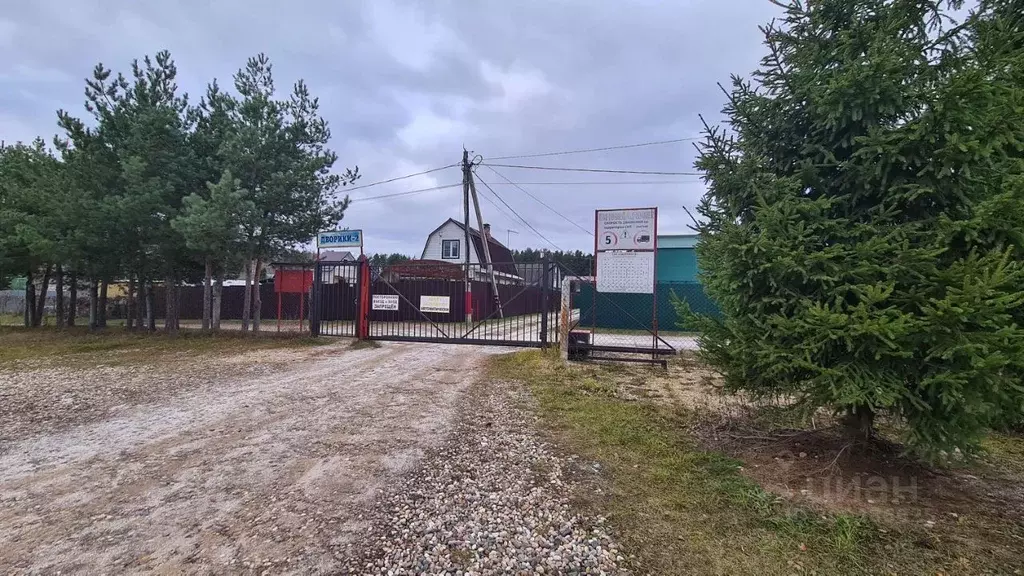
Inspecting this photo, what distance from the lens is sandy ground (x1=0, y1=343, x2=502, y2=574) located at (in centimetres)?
235

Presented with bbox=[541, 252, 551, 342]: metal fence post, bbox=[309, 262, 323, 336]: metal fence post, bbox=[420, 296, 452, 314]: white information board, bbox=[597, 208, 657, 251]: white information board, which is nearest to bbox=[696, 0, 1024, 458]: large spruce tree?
bbox=[597, 208, 657, 251]: white information board

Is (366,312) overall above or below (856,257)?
below

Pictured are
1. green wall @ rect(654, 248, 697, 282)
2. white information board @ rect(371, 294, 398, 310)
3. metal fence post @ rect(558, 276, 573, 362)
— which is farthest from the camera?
green wall @ rect(654, 248, 697, 282)

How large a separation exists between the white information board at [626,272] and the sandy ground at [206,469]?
3300 millimetres

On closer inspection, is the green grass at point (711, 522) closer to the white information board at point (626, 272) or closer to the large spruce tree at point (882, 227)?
the large spruce tree at point (882, 227)

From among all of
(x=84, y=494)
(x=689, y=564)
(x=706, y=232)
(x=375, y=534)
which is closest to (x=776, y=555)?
(x=689, y=564)

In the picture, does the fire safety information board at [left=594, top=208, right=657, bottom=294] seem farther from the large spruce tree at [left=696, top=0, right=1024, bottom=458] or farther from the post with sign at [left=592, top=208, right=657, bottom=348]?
the large spruce tree at [left=696, top=0, right=1024, bottom=458]

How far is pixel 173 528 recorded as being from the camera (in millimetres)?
2561

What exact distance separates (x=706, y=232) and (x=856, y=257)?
1042 mm

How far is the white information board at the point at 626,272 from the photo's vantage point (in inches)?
305

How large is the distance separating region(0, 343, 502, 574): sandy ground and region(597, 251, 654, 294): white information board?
10.8ft

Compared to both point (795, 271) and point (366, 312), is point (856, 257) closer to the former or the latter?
point (795, 271)

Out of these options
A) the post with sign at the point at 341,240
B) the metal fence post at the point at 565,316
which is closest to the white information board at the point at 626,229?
the metal fence post at the point at 565,316

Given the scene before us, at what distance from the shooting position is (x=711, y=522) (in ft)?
8.71
